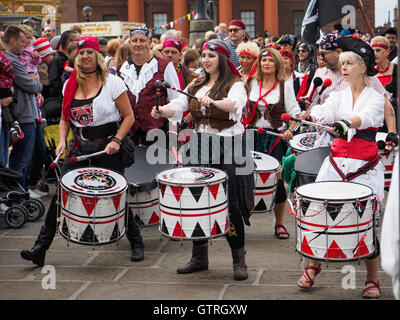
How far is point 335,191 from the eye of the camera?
4.59 metres

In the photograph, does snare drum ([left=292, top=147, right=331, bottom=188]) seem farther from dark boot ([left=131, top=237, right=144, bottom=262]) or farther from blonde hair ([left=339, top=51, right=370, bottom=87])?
dark boot ([left=131, top=237, right=144, bottom=262])

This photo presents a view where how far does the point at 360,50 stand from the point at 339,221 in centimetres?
129

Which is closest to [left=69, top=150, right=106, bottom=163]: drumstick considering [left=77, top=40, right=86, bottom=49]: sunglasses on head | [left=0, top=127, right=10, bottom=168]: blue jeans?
[left=77, top=40, right=86, bottom=49]: sunglasses on head

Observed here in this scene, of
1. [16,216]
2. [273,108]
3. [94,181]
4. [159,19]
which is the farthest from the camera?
[159,19]

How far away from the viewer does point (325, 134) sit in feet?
19.9

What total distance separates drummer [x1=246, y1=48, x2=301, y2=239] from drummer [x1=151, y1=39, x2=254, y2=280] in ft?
4.51

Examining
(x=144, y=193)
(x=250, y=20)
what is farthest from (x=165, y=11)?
(x=144, y=193)

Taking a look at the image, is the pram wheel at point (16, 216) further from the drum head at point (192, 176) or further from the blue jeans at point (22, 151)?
the drum head at point (192, 176)

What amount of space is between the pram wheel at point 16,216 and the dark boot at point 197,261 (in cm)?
236

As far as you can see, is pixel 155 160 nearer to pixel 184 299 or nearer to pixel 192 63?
pixel 184 299

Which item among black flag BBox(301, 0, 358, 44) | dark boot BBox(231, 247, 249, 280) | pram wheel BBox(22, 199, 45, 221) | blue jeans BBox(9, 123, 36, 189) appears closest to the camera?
dark boot BBox(231, 247, 249, 280)

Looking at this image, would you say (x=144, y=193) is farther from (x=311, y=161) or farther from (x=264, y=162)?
(x=311, y=161)

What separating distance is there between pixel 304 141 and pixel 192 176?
204 cm

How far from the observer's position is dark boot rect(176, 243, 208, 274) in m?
5.46
